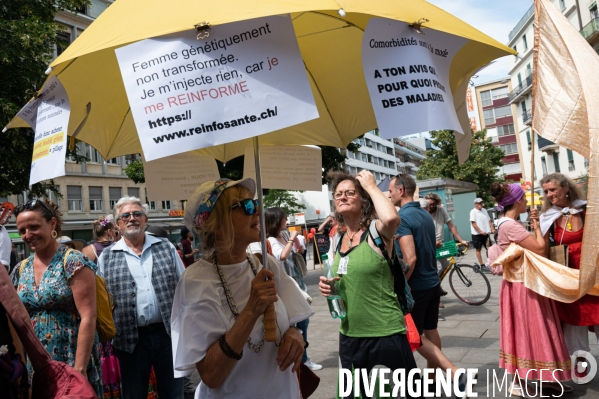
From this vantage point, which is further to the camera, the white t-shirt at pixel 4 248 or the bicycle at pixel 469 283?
the bicycle at pixel 469 283

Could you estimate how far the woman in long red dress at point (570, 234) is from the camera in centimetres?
461

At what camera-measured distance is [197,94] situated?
6.91ft

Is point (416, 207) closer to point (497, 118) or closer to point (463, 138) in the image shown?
point (463, 138)

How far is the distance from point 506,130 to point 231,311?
3003 inches

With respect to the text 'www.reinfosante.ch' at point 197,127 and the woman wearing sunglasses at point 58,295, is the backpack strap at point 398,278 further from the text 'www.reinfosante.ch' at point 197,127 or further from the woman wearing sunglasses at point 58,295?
the woman wearing sunglasses at point 58,295

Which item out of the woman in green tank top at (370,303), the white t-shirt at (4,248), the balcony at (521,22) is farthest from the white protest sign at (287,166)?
the balcony at (521,22)

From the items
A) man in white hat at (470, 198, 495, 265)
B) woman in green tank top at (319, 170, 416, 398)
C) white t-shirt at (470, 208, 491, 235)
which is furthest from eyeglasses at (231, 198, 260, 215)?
white t-shirt at (470, 208, 491, 235)

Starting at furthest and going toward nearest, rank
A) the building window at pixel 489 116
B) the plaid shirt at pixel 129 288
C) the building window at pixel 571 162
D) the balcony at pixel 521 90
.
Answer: the building window at pixel 489 116 < the balcony at pixel 521 90 < the building window at pixel 571 162 < the plaid shirt at pixel 129 288

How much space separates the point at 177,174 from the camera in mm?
3740

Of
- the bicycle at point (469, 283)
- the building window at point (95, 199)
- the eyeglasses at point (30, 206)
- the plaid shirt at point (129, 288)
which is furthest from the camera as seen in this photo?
the building window at point (95, 199)

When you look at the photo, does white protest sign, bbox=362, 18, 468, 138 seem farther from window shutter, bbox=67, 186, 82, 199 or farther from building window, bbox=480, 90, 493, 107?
building window, bbox=480, 90, 493, 107

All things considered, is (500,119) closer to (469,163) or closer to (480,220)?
(469,163)

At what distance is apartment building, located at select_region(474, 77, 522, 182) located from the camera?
71.0 meters

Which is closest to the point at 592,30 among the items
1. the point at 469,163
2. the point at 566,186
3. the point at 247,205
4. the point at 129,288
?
the point at 469,163
